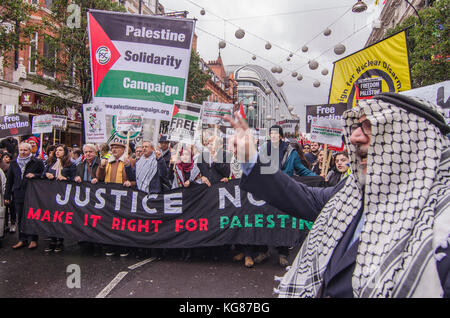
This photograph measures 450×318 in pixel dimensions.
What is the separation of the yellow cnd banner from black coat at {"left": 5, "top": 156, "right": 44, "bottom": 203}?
6.70 metres

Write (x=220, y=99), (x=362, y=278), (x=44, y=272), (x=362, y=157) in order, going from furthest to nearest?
(x=220, y=99), (x=44, y=272), (x=362, y=157), (x=362, y=278)

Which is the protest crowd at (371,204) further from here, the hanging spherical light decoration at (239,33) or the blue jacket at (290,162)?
the hanging spherical light decoration at (239,33)

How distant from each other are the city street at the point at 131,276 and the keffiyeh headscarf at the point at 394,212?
288 centimetres

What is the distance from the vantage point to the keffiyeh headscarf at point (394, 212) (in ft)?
3.72

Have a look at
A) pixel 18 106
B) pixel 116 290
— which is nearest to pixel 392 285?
pixel 116 290

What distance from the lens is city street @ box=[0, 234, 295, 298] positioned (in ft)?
13.4

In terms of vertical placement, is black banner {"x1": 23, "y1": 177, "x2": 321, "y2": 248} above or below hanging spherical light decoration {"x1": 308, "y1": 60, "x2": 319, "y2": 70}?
below

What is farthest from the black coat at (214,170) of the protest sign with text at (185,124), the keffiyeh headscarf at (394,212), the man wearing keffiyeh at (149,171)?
the keffiyeh headscarf at (394,212)

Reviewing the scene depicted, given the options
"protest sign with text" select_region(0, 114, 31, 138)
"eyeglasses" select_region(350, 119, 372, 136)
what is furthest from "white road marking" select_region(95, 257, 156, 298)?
"protest sign with text" select_region(0, 114, 31, 138)

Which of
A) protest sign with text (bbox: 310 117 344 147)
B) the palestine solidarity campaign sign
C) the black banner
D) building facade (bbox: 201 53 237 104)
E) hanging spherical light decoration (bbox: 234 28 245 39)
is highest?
building facade (bbox: 201 53 237 104)

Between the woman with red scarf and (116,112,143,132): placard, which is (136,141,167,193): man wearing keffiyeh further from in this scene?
(116,112,143,132): placard

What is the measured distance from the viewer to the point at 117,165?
20.8 ft
